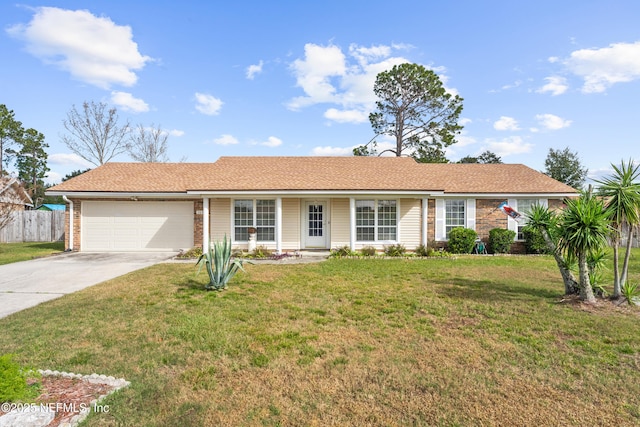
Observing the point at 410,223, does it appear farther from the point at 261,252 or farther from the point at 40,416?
the point at 40,416

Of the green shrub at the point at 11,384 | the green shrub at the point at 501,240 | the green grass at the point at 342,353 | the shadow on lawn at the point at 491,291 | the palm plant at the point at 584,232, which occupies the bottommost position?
the green grass at the point at 342,353

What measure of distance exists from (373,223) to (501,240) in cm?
584

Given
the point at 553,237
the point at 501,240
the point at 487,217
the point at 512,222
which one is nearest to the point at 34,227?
the point at 487,217

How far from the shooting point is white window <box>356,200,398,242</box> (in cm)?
1483

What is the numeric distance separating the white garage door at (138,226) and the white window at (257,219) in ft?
7.73

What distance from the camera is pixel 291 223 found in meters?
15.0

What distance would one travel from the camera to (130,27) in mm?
12836

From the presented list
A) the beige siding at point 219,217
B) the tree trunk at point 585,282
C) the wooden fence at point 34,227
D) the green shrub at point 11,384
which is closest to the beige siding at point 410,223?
the beige siding at point 219,217

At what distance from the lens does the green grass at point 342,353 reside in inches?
118

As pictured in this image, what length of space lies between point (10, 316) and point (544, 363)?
8.55 meters

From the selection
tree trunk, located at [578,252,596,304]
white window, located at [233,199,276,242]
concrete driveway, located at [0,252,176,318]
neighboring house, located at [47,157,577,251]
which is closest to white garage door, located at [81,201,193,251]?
neighboring house, located at [47,157,577,251]

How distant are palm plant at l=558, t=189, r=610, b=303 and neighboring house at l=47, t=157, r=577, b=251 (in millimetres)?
7450

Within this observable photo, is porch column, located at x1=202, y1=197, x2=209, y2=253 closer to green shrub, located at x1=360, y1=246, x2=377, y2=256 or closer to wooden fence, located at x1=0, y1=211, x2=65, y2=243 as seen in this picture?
green shrub, located at x1=360, y1=246, x2=377, y2=256

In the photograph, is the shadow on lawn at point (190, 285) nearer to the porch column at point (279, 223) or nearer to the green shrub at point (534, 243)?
the porch column at point (279, 223)
